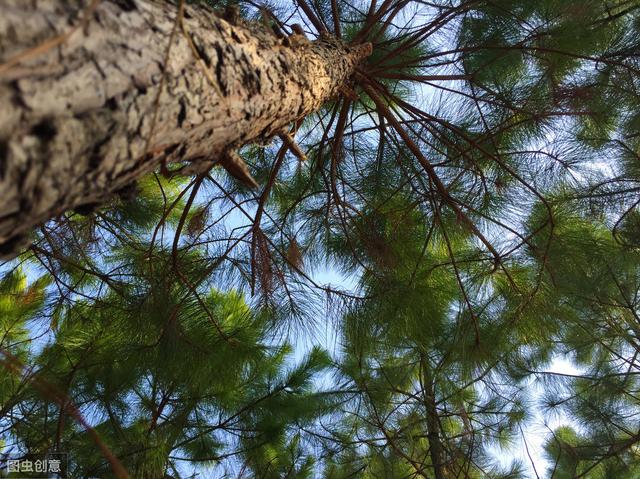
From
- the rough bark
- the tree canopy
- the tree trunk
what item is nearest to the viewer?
the rough bark

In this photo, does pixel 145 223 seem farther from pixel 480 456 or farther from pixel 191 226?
pixel 480 456

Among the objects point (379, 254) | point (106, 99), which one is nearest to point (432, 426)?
point (379, 254)

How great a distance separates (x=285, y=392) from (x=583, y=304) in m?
1.62

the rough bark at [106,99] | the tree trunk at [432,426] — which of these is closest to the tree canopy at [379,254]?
the tree trunk at [432,426]

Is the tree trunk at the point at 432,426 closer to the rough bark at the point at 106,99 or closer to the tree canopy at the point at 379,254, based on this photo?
the tree canopy at the point at 379,254

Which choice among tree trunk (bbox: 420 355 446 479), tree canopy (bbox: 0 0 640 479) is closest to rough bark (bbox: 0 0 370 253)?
tree canopy (bbox: 0 0 640 479)

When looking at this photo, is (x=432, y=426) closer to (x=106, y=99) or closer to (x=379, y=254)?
(x=379, y=254)

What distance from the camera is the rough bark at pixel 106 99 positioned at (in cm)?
41

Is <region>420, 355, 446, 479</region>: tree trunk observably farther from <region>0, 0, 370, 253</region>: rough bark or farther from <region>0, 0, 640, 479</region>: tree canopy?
<region>0, 0, 370, 253</region>: rough bark

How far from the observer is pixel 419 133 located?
2215 millimetres

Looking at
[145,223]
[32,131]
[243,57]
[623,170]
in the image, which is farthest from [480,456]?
[32,131]

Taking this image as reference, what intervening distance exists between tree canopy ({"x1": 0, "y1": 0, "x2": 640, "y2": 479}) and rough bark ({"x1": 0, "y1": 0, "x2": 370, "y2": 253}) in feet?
3.48

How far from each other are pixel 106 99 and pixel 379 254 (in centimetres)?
163

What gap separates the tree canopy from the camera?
192 centimetres
